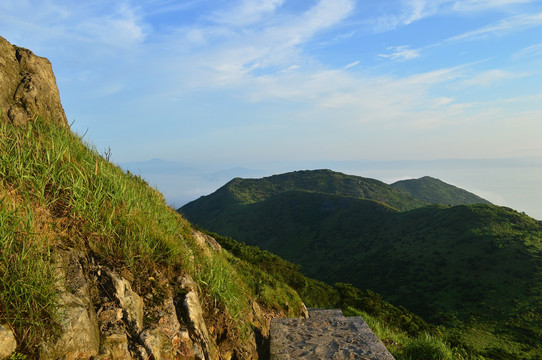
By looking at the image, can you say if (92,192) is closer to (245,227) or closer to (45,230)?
(45,230)

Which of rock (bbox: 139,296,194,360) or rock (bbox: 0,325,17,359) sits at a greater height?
rock (bbox: 0,325,17,359)

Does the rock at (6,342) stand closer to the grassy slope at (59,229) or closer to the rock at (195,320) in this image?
the grassy slope at (59,229)

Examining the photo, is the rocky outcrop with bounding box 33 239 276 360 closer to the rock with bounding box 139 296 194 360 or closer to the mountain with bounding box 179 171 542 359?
the rock with bounding box 139 296 194 360

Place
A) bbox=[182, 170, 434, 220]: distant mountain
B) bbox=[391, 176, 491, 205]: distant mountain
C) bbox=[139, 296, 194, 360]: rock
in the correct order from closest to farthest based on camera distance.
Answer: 1. bbox=[139, 296, 194, 360]: rock
2. bbox=[182, 170, 434, 220]: distant mountain
3. bbox=[391, 176, 491, 205]: distant mountain

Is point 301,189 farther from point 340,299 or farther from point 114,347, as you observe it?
point 114,347

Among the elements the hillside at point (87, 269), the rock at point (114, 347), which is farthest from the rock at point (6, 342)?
the rock at point (114, 347)

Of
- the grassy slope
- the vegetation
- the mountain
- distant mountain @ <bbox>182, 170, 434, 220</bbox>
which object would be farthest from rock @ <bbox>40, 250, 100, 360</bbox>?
distant mountain @ <bbox>182, 170, 434, 220</bbox>

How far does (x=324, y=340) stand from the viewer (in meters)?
7.02

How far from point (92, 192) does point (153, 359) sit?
9.52 feet

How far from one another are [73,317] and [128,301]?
820mm

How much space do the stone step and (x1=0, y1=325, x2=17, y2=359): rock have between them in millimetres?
4586

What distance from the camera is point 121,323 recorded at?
4.16 metres

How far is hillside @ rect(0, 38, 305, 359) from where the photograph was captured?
349cm

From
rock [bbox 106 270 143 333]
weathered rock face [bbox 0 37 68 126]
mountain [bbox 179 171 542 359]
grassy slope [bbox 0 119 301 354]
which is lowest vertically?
mountain [bbox 179 171 542 359]
